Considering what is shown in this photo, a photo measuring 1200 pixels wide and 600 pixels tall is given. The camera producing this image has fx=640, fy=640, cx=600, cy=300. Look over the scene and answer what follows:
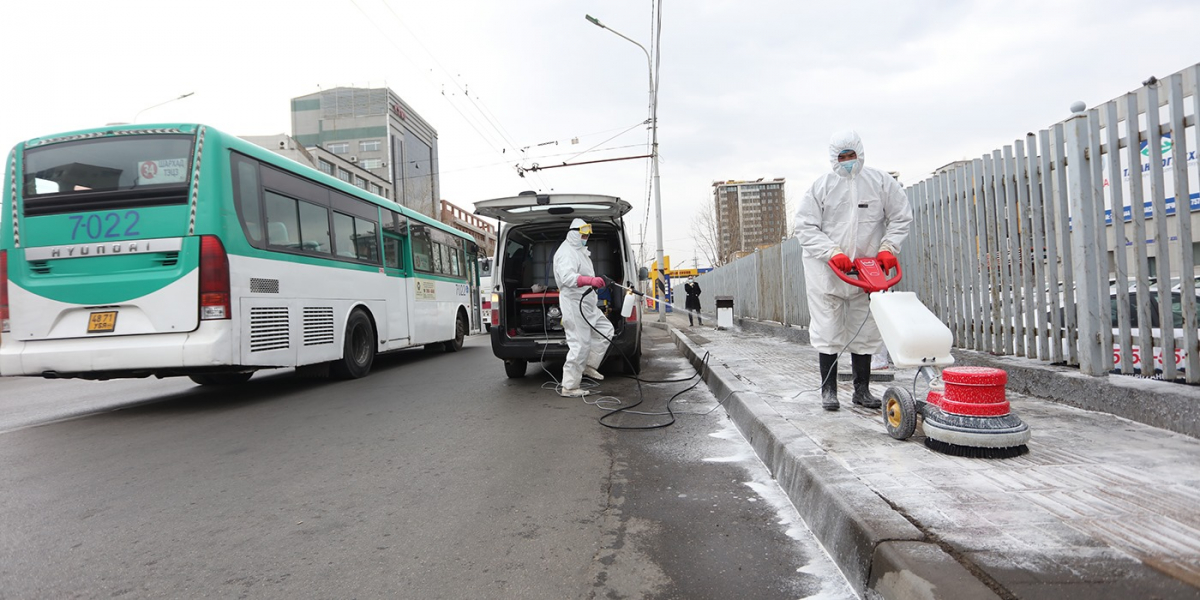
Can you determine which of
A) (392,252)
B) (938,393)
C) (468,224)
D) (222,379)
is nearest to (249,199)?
(222,379)

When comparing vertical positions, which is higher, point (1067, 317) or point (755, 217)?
point (755, 217)

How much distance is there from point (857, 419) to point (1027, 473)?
1.36 m

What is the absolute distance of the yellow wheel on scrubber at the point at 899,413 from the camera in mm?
3453

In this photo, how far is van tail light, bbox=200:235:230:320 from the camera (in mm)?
6121

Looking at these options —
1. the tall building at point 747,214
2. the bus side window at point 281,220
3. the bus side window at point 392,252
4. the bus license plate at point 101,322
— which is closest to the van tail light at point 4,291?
the bus license plate at point 101,322

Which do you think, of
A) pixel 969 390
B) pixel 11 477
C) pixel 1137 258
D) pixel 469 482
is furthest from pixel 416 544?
pixel 1137 258

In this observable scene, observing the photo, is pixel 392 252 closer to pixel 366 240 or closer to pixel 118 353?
pixel 366 240

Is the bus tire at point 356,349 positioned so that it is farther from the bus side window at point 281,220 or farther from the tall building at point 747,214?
the tall building at point 747,214

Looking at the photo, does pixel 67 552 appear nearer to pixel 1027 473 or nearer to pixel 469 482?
pixel 469 482

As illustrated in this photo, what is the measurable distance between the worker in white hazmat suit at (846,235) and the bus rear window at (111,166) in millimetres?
5817

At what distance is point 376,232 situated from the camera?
9961mm

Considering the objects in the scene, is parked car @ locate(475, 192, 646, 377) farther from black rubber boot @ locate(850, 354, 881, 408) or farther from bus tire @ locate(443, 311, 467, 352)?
bus tire @ locate(443, 311, 467, 352)

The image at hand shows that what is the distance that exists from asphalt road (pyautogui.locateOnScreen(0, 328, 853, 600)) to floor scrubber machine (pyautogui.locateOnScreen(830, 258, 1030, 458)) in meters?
0.85

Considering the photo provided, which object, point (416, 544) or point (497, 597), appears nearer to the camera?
point (497, 597)
